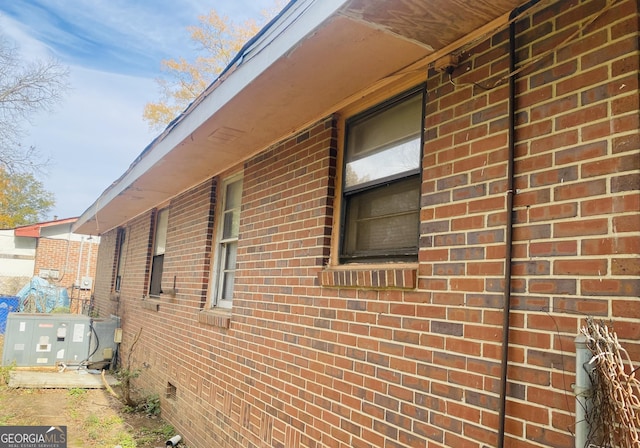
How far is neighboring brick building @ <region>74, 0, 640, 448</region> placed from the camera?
1.79 metres

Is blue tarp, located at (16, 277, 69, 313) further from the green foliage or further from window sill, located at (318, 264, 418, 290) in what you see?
window sill, located at (318, 264, 418, 290)

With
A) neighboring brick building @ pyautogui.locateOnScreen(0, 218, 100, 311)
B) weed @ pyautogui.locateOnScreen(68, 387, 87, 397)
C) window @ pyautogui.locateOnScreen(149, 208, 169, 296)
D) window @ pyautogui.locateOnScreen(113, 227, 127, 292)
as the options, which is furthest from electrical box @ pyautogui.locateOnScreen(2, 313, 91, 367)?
neighboring brick building @ pyautogui.locateOnScreen(0, 218, 100, 311)

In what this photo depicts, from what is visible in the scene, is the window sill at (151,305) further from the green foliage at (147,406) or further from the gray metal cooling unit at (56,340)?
the gray metal cooling unit at (56,340)

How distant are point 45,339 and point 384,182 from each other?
916cm

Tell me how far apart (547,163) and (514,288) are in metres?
0.56

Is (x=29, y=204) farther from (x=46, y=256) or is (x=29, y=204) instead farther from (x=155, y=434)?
(x=155, y=434)

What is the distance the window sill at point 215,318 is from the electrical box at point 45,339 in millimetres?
5704

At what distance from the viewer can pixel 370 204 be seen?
3215mm

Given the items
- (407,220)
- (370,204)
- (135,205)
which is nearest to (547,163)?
(407,220)

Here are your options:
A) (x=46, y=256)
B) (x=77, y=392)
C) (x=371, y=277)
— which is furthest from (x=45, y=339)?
(x=46, y=256)

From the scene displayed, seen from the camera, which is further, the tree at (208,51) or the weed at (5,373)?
the tree at (208,51)

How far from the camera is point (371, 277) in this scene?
9.25 feet

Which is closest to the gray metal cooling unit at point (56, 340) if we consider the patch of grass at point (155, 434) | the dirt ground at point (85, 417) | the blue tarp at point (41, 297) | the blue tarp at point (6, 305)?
the dirt ground at point (85, 417)

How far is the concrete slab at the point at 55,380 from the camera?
8.02 meters
